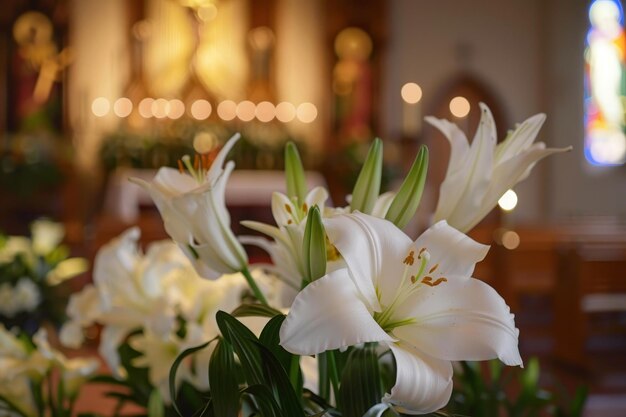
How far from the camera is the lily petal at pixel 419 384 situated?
481 mm

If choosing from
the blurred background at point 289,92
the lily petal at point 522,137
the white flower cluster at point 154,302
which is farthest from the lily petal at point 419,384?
the blurred background at point 289,92

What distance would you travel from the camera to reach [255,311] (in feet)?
1.97

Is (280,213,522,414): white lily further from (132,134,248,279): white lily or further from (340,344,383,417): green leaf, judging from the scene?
(132,134,248,279): white lily

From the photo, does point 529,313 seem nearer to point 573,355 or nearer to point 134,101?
point 573,355

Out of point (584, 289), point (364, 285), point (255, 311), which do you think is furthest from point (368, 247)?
point (584, 289)

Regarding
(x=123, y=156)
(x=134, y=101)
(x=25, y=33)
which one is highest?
(x=25, y=33)

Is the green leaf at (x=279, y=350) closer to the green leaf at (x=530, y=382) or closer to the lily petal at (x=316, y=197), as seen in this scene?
the lily petal at (x=316, y=197)

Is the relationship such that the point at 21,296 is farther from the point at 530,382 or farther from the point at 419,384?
the point at 419,384

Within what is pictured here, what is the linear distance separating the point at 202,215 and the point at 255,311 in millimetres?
94

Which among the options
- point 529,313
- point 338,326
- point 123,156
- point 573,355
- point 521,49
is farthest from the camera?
point 521,49

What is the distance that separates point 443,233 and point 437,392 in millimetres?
116

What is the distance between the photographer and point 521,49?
8.92 meters

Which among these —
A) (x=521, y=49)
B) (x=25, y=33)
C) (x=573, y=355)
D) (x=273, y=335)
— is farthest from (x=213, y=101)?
(x=273, y=335)

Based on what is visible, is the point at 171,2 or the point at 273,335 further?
the point at 171,2
